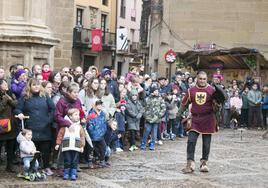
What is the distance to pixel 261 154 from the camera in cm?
1393

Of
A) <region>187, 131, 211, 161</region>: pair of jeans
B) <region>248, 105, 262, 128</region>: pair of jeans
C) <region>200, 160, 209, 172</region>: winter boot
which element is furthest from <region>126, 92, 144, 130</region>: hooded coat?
<region>248, 105, 262, 128</region>: pair of jeans

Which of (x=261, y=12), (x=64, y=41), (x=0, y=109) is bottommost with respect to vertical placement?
(x=0, y=109)

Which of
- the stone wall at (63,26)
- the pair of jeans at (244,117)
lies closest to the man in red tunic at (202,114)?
the stone wall at (63,26)

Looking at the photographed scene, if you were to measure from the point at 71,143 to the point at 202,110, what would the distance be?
2.59 m

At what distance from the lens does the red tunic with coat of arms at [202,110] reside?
35.9 feet

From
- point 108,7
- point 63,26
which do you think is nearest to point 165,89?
point 63,26

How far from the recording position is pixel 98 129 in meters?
10.9

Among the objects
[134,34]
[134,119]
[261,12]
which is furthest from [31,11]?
[134,34]

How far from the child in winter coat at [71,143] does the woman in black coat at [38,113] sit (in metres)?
0.31

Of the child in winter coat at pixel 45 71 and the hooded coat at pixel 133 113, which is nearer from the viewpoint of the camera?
the child in winter coat at pixel 45 71

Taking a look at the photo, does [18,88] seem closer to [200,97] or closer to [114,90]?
[200,97]

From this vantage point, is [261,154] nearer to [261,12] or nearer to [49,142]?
[49,142]

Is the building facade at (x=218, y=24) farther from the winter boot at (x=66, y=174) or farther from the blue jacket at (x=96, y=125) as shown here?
the winter boot at (x=66, y=174)

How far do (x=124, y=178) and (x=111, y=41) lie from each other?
41.9 meters
